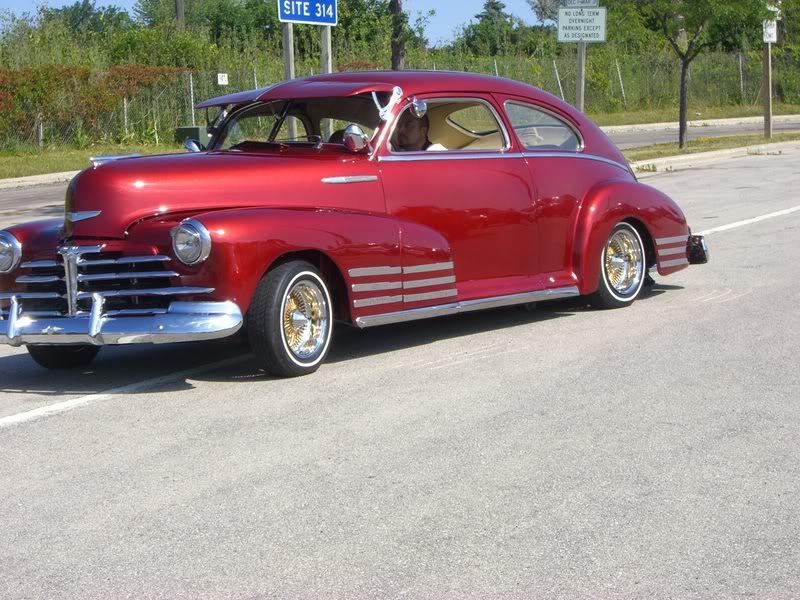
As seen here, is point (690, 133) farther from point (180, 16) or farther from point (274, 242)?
point (274, 242)

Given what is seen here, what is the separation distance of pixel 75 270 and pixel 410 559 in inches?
129

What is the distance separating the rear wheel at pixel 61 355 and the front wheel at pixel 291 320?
1421 millimetres

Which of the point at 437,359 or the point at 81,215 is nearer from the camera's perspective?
the point at 81,215

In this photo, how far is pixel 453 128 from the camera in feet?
27.5

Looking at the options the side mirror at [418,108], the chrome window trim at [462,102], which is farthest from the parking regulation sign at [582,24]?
the side mirror at [418,108]

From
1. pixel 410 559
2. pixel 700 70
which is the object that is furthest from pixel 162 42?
pixel 410 559

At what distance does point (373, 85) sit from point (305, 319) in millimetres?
1777

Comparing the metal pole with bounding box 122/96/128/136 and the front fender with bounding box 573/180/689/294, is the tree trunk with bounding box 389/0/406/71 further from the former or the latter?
the metal pole with bounding box 122/96/128/136

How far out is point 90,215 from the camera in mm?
6820

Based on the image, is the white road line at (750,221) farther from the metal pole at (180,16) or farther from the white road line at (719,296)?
the metal pole at (180,16)

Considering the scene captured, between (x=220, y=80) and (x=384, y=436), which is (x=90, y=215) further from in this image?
(x=220, y=80)

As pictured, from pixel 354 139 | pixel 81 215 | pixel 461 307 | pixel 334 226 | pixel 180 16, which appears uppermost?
pixel 180 16

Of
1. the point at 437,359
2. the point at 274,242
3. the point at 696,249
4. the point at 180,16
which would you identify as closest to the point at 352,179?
the point at 274,242

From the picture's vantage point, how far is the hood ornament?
268 inches
